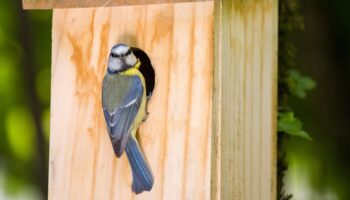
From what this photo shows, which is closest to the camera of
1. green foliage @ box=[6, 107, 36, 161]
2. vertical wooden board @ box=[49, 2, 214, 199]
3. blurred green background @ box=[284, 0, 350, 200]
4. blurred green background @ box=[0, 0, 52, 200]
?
vertical wooden board @ box=[49, 2, 214, 199]

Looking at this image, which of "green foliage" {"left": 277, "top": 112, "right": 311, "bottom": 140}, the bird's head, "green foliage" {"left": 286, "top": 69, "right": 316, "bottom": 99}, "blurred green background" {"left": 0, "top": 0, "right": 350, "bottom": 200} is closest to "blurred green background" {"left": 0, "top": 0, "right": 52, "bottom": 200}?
"blurred green background" {"left": 0, "top": 0, "right": 350, "bottom": 200}

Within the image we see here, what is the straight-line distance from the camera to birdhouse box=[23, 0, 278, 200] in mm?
2502

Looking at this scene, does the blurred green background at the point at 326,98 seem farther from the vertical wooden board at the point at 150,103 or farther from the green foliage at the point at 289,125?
the vertical wooden board at the point at 150,103

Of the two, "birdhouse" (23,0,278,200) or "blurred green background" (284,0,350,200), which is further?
"blurred green background" (284,0,350,200)

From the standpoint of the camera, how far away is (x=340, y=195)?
4.41m

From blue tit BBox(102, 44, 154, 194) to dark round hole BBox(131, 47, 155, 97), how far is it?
1.6 inches

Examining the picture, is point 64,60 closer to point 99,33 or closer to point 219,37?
point 99,33

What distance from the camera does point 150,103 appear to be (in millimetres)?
2615

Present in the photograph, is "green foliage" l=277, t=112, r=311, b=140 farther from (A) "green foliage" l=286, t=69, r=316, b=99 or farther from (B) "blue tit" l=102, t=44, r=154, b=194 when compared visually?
(B) "blue tit" l=102, t=44, r=154, b=194

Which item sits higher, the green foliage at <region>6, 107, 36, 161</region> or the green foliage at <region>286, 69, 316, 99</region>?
the green foliage at <region>286, 69, 316, 99</region>

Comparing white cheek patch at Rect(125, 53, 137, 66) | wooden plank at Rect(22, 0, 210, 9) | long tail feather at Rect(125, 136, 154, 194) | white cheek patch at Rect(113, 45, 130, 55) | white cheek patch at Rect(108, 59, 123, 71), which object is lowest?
long tail feather at Rect(125, 136, 154, 194)

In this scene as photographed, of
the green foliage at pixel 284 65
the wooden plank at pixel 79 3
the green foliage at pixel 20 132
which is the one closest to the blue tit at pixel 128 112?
the wooden plank at pixel 79 3

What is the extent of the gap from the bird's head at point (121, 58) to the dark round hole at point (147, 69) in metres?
0.05

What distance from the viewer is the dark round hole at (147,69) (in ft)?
8.68
